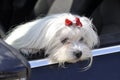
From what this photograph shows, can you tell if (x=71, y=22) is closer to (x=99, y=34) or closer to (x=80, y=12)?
(x=99, y=34)

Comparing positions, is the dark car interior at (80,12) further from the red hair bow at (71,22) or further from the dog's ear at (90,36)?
the red hair bow at (71,22)

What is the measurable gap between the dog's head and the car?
5 cm

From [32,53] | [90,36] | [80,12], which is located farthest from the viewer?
[80,12]

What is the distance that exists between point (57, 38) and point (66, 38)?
0.17 feet

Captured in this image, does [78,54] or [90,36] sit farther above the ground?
[90,36]

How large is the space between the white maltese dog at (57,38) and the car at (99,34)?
0.06 metres

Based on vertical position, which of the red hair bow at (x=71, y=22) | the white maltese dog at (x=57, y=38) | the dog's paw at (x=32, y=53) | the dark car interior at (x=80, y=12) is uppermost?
the dark car interior at (x=80, y=12)

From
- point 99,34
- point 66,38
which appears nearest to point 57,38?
point 66,38

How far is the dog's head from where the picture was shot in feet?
8.68

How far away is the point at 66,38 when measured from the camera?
271cm

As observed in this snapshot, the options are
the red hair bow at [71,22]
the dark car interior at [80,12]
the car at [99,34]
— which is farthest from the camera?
the dark car interior at [80,12]

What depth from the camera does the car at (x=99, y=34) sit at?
8.39 ft

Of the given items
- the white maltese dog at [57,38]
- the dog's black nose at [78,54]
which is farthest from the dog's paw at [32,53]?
the dog's black nose at [78,54]

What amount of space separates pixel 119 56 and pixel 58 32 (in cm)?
40
